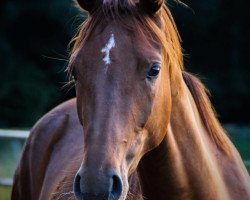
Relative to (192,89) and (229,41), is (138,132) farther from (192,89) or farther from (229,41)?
(229,41)

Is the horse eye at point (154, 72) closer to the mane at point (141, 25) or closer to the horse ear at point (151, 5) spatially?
the mane at point (141, 25)

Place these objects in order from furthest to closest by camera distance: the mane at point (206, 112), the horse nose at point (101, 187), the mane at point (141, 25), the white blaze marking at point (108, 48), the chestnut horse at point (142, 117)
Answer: the mane at point (206, 112) < the mane at point (141, 25) < the white blaze marking at point (108, 48) < the chestnut horse at point (142, 117) < the horse nose at point (101, 187)

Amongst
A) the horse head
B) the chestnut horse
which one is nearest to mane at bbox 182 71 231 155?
the chestnut horse

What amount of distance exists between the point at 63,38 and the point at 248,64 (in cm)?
571

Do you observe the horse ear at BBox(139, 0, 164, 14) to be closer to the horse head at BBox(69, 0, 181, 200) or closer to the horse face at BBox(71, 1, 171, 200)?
the horse head at BBox(69, 0, 181, 200)

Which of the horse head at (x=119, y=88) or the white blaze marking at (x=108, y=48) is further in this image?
the white blaze marking at (x=108, y=48)

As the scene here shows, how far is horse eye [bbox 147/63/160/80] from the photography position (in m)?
2.93

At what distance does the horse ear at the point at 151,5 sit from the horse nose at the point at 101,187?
89 centimetres

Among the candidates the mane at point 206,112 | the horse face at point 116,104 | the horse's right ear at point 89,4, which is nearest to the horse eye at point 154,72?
the horse face at point 116,104

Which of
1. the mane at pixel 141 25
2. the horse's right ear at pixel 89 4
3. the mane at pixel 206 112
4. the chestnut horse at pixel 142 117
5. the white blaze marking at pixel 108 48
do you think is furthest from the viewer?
the mane at pixel 206 112

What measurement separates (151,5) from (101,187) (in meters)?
0.97

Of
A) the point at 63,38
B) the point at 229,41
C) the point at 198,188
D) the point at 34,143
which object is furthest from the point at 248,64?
the point at 198,188

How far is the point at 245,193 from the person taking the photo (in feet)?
11.6

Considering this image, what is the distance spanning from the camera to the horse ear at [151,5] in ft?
10.2
